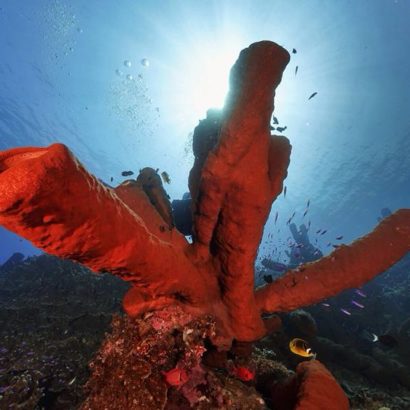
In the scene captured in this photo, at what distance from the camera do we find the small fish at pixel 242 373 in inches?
154

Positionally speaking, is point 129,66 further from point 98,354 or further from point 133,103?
point 98,354

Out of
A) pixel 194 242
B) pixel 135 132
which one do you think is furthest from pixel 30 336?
pixel 135 132

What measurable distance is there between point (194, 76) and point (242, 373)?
109ft

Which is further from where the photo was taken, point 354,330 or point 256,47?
point 354,330

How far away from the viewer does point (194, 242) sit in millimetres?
3768

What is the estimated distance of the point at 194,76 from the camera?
108 ft

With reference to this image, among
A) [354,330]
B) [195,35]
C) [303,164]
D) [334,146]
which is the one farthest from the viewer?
[303,164]

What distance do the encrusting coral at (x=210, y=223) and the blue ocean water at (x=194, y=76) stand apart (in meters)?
15.6

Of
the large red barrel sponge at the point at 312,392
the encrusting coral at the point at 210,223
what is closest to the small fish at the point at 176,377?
the encrusting coral at the point at 210,223

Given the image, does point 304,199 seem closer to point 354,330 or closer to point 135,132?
point 135,132

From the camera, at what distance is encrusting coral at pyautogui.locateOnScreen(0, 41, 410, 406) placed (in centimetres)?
163

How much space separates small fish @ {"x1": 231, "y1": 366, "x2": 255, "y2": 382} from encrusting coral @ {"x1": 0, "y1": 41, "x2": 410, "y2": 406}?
Answer: 1.36 ft

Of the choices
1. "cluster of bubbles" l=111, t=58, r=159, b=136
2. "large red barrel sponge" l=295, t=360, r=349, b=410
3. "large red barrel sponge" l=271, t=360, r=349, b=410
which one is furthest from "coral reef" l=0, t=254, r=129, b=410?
"cluster of bubbles" l=111, t=58, r=159, b=136

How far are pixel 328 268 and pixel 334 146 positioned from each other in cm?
4088
